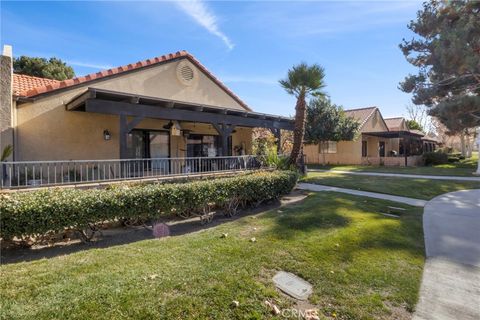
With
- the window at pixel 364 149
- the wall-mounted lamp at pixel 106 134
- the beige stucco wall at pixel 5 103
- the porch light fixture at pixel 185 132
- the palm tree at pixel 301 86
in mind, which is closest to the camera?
the beige stucco wall at pixel 5 103

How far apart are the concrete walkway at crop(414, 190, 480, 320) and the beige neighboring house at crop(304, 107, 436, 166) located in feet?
63.5

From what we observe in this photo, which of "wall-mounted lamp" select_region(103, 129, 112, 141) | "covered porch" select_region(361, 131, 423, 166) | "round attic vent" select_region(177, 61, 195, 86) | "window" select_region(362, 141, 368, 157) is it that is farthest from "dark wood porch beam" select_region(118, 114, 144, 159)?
"window" select_region(362, 141, 368, 157)

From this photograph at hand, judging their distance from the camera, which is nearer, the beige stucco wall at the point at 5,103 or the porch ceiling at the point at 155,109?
the beige stucco wall at the point at 5,103

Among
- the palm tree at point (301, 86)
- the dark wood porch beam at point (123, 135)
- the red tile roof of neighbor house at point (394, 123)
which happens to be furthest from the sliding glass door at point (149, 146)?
the red tile roof of neighbor house at point (394, 123)

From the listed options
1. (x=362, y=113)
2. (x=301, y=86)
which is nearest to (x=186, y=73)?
(x=301, y=86)

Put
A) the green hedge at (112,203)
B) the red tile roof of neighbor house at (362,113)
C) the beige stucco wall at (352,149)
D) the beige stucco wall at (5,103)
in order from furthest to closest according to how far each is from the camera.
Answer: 1. the red tile roof of neighbor house at (362,113)
2. the beige stucco wall at (352,149)
3. the beige stucco wall at (5,103)
4. the green hedge at (112,203)

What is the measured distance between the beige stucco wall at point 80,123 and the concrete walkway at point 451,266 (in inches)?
425

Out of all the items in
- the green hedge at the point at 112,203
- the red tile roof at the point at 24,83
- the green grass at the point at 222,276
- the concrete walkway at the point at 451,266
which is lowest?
the concrete walkway at the point at 451,266

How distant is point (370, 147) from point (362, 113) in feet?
13.2

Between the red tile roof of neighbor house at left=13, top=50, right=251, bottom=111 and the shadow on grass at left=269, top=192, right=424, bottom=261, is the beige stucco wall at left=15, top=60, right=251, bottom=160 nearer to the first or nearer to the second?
the red tile roof of neighbor house at left=13, top=50, right=251, bottom=111

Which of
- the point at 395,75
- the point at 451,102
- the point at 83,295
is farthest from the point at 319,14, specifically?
the point at 395,75

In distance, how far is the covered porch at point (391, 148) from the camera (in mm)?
25411

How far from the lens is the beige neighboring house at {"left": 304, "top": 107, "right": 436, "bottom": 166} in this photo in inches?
1021

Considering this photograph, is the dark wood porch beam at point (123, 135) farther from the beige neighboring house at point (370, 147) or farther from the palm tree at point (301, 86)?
the beige neighboring house at point (370, 147)
